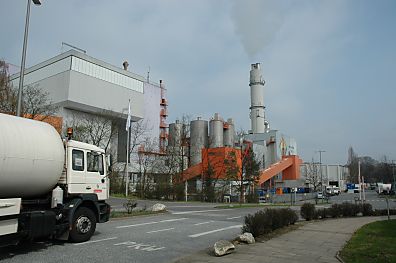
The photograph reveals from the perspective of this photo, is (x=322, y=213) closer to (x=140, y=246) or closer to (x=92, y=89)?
(x=140, y=246)

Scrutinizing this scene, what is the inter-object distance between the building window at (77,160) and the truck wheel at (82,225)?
133 cm

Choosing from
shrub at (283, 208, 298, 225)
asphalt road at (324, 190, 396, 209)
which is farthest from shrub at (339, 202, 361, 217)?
asphalt road at (324, 190, 396, 209)

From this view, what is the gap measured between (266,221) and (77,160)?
695 centimetres

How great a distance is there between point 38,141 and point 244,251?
657 cm

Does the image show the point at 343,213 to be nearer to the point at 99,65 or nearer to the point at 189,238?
the point at 189,238

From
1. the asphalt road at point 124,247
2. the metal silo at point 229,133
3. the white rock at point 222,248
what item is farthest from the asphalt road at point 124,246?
the metal silo at point 229,133

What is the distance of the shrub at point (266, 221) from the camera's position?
1240 cm

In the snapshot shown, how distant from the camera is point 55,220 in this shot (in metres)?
10.4

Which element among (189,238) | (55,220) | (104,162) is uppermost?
(104,162)

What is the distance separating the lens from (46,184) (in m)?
10.4

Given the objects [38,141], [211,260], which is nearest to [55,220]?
[38,141]

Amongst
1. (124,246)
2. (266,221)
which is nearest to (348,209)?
(266,221)

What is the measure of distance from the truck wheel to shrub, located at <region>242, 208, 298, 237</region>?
17.3ft

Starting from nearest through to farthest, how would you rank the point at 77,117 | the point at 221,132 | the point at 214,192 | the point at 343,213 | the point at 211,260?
the point at 211,260
the point at 343,213
the point at 214,192
the point at 77,117
the point at 221,132
